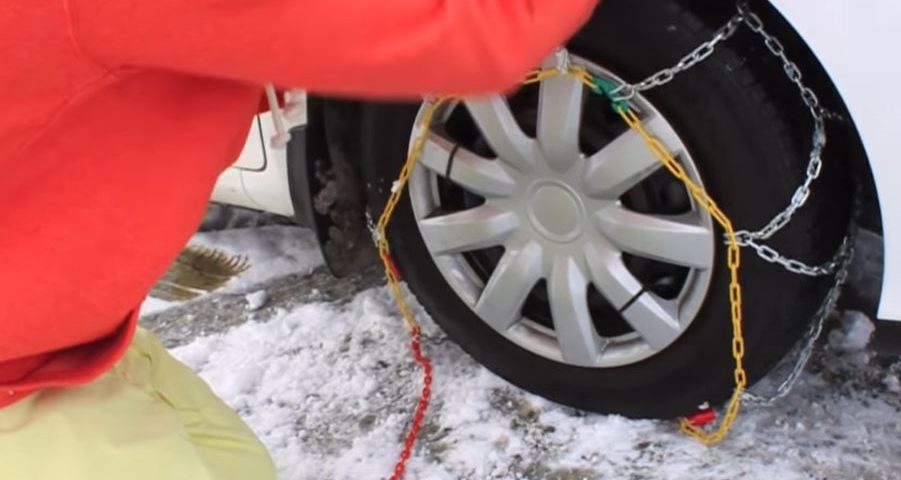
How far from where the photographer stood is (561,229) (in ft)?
6.64

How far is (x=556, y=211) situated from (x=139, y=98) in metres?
0.93

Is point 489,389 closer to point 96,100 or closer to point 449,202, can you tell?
point 449,202

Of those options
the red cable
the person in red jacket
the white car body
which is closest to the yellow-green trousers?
the person in red jacket

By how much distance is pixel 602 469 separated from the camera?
2.15 metres

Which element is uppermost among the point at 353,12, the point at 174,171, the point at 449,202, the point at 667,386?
the point at 353,12

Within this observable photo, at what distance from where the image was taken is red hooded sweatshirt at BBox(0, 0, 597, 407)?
1.06 m

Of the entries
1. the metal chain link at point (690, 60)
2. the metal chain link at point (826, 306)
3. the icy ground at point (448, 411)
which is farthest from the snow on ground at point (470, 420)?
the metal chain link at point (690, 60)

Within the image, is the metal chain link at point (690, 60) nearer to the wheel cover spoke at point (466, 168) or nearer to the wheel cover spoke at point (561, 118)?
the wheel cover spoke at point (561, 118)

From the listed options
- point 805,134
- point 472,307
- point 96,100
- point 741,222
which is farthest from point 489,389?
point 96,100

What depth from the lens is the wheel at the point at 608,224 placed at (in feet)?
5.96

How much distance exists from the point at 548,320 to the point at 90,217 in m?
1.08

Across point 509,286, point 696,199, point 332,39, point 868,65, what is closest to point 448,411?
point 509,286

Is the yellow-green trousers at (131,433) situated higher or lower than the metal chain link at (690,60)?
lower

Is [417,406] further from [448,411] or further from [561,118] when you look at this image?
[561,118]
